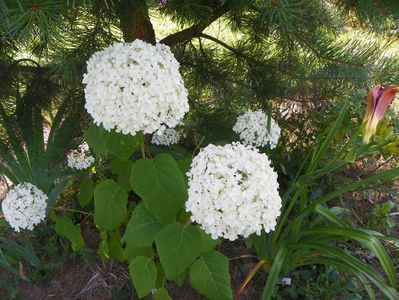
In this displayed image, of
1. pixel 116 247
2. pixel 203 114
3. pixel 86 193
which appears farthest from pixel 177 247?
pixel 203 114

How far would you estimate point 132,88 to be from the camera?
1.13 m

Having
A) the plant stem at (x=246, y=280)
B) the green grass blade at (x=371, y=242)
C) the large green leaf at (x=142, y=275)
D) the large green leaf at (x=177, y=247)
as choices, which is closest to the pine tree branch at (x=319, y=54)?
the green grass blade at (x=371, y=242)

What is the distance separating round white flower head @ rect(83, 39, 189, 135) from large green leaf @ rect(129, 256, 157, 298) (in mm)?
422

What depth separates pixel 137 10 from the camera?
1520 millimetres

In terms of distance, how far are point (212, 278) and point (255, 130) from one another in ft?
1.82

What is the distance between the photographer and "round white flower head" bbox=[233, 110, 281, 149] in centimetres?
156

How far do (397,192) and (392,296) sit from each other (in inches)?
41.2

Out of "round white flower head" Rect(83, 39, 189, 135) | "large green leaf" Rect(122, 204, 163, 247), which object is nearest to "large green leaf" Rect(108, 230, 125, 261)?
"large green leaf" Rect(122, 204, 163, 247)

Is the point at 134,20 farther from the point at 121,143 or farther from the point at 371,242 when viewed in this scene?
the point at 371,242

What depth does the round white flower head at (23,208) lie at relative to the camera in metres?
1.58

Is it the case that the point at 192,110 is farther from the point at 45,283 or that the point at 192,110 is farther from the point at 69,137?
the point at 45,283

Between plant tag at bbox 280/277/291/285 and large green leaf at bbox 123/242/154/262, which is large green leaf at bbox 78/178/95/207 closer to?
large green leaf at bbox 123/242/154/262

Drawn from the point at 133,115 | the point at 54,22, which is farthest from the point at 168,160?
the point at 54,22

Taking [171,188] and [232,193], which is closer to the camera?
[232,193]
